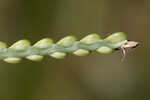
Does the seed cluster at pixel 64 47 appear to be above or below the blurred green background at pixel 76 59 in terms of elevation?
below

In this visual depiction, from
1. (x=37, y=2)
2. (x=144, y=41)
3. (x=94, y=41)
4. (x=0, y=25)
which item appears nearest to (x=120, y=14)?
(x=144, y=41)

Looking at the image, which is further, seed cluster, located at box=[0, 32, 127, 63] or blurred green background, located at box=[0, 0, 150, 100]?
blurred green background, located at box=[0, 0, 150, 100]

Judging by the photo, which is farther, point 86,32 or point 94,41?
point 86,32

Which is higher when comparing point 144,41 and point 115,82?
point 144,41

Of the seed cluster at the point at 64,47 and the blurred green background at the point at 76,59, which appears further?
the blurred green background at the point at 76,59

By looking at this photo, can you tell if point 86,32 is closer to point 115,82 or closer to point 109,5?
point 109,5
